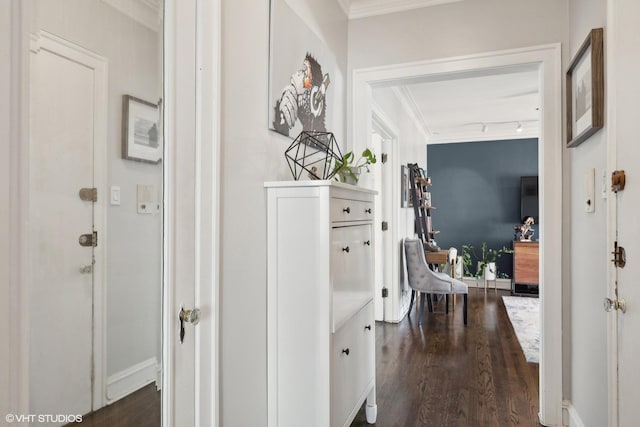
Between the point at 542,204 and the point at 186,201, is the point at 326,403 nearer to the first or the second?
the point at 186,201

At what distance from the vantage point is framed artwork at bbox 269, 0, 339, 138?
1656 millimetres

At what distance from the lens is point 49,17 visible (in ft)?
2.49

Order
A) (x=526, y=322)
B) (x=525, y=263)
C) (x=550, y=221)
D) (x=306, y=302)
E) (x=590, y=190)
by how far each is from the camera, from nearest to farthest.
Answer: (x=306, y=302), (x=590, y=190), (x=550, y=221), (x=526, y=322), (x=525, y=263)

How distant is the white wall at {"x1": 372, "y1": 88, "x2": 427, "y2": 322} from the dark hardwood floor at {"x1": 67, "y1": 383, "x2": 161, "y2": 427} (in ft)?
10.0

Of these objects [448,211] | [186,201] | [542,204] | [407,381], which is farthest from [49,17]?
[448,211]

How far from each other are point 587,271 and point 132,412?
194 cm

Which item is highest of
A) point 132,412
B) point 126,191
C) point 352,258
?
point 126,191

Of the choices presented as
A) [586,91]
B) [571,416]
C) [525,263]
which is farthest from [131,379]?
[525,263]

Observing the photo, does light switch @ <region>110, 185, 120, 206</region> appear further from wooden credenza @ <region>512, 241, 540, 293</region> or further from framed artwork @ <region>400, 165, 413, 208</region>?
wooden credenza @ <region>512, 241, 540, 293</region>

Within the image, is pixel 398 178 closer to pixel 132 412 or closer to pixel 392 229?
pixel 392 229

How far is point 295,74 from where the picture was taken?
72.6 inches

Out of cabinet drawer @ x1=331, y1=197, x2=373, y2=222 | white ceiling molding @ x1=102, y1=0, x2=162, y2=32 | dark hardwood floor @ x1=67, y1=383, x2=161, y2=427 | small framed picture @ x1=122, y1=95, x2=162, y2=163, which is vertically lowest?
dark hardwood floor @ x1=67, y1=383, x2=161, y2=427

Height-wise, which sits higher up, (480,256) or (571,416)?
(480,256)

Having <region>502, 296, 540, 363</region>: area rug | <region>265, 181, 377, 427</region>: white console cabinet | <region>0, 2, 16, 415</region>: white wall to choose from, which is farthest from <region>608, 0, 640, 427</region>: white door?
<region>502, 296, 540, 363</region>: area rug
